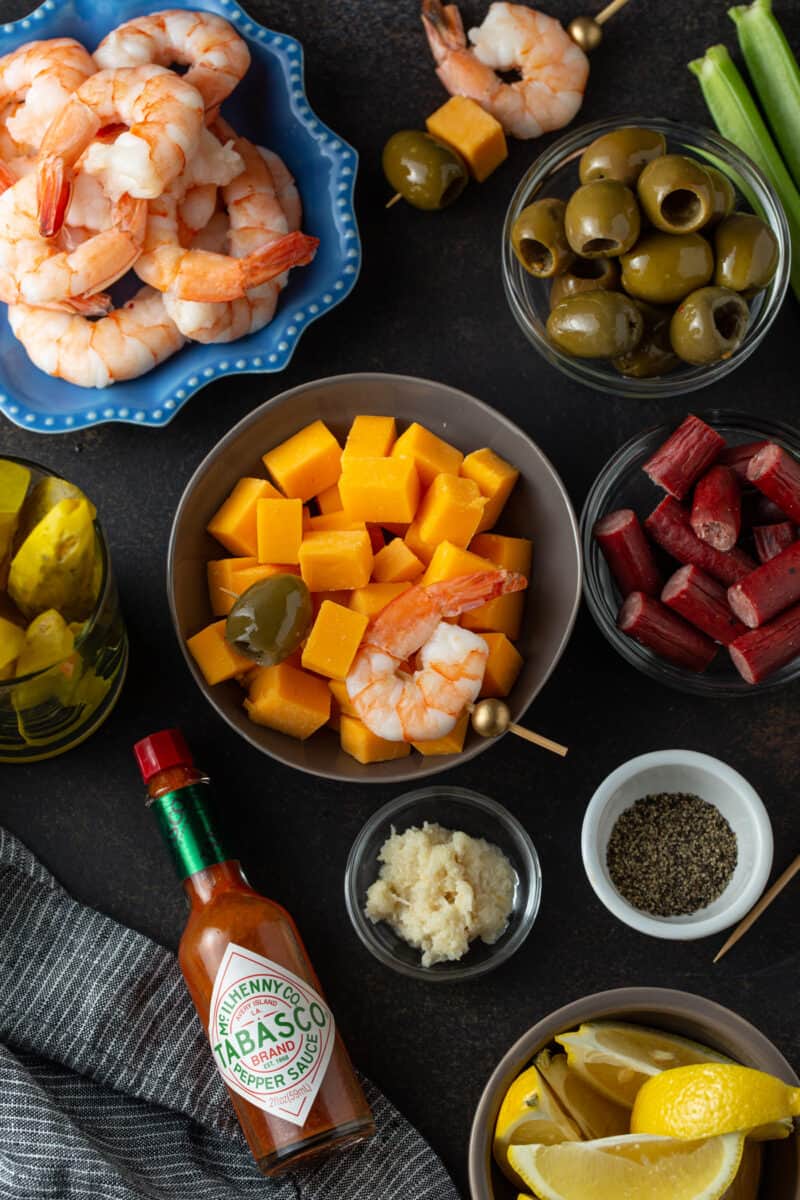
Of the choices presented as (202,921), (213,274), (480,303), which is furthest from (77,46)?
(202,921)

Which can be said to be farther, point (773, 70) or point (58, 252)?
point (773, 70)

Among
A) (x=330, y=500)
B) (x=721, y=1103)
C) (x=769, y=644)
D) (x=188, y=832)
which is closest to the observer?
(x=721, y=1103)

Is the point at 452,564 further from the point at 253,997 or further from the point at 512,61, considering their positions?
the point at 512,61

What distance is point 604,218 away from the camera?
1.79m

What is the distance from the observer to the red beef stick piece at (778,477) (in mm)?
1874

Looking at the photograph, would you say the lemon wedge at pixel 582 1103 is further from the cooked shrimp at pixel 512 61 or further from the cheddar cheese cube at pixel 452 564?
the cooked shrimp at pixel 512 61

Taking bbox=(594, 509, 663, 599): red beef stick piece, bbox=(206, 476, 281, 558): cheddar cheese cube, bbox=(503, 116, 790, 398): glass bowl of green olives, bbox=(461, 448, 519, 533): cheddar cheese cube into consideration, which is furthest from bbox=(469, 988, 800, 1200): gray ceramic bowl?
bbox=(503, 116, 790, 398): glass bowl of green olives

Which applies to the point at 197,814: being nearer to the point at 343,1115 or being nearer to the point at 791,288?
the point at 343,1115

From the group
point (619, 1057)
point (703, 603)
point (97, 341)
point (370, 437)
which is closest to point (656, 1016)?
point (619, 1057)

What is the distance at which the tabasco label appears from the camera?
5.81 ft

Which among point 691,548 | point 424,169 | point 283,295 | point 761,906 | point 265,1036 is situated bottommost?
point 761,906

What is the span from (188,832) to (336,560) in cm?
46

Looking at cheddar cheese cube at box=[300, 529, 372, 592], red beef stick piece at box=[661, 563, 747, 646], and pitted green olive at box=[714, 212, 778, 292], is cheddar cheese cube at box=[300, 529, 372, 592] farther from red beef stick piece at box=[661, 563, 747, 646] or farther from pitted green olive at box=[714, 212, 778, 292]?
pitted green olive at box=[714, 212, 778, 292]

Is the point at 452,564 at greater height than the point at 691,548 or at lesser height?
greater
